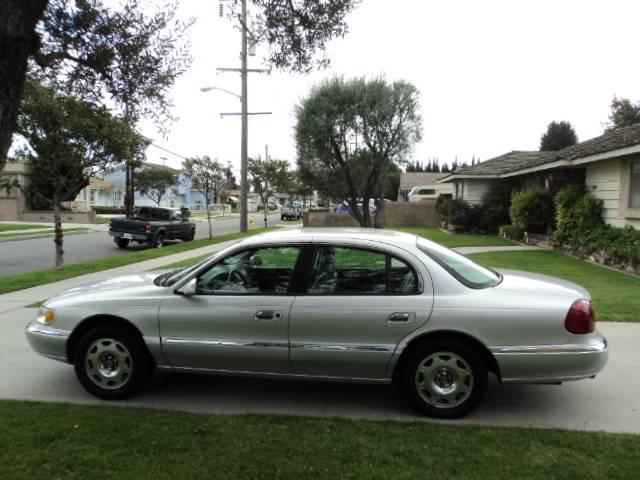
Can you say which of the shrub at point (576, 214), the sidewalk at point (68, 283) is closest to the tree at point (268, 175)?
the sidewalk at point (68, 283)

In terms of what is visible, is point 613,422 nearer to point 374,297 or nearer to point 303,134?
point 374,297

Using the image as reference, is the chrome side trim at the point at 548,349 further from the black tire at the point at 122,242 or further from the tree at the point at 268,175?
the tree at the point at 268,175

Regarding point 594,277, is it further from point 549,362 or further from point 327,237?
point 327,237

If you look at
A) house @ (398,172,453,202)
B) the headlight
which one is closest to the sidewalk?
the headlight

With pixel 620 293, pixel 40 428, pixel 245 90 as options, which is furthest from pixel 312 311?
pixel 245 90

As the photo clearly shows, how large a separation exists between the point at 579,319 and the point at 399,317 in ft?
4.46

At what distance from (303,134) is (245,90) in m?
8.33

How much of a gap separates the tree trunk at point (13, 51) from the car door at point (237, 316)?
1.83 meters

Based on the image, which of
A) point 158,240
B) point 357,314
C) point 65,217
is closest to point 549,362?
point 357,314

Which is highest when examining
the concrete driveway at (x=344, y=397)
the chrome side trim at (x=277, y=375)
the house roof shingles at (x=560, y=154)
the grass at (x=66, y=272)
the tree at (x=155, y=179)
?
the tree at (x=155, y=179)

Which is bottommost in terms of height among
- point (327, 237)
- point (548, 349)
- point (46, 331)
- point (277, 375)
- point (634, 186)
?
point (277, 375)

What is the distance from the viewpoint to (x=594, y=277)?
34.8 ft

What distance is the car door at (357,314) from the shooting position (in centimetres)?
395

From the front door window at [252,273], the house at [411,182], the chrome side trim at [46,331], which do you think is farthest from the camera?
the house at [411,182]
